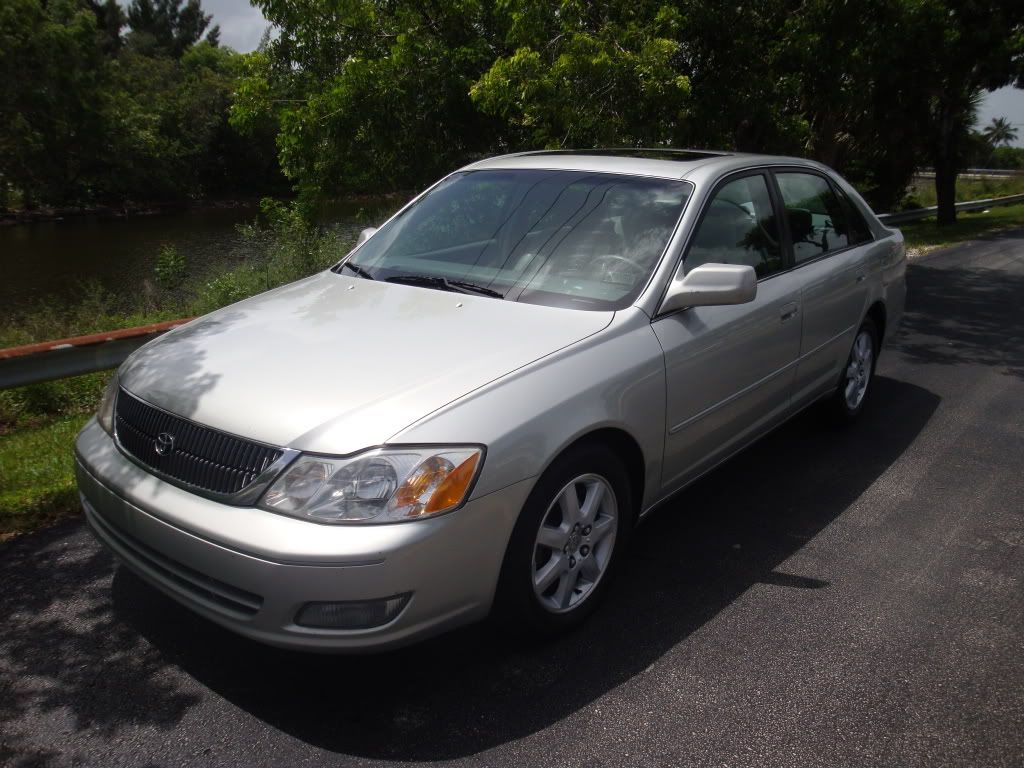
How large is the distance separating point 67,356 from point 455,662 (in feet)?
10.3

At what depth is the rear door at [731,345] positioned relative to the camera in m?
3.75

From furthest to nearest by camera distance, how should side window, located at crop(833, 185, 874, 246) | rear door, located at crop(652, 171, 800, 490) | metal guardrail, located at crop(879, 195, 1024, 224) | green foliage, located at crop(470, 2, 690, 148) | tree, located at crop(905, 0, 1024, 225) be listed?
1. metal guardrail, located at crop(879, 195, 1024, 224)
2. tree, located at crop(905, 0, 1024, 225)
3. green foliage, located at crop(470, 2, 690, 148)
4. side window, located at crop(833, 185, 874, 246)
5. rear door, located at crop(652, 171, 800, 490)

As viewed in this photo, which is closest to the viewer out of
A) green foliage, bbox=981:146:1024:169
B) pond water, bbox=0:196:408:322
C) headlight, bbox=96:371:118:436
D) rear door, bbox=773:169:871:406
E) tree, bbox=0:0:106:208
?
headlight, bbox=96:371:118:436

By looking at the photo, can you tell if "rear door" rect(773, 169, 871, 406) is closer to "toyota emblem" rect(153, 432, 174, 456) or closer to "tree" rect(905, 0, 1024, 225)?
"toyota emblem" rect(153, 432, 174, 456)

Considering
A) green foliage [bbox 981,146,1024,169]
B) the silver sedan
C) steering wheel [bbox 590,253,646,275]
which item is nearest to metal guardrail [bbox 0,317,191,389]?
the silver sedan

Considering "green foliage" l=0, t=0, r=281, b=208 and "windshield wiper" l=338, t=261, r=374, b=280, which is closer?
"windshield wiper" l=338, t=261, r=374, b=280

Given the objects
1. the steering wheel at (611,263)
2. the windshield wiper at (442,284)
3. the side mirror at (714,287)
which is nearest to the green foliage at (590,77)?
the windshield wiper at (442,284)

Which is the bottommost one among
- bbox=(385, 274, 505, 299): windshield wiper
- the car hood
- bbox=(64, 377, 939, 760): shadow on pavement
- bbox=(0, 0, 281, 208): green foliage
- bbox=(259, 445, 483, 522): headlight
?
bbox=(64, 377, 939, 760): shadow on pavement

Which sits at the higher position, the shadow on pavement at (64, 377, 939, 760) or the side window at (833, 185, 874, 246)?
the side window at (833, 185, 874, 246)

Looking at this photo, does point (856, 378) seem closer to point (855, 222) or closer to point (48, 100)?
point (855, 222)

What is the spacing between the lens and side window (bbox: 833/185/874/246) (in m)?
5.50

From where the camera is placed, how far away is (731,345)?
402cm

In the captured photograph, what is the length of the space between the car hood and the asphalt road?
0.90 metres

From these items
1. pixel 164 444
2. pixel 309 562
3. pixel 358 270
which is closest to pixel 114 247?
pixel 358 270
